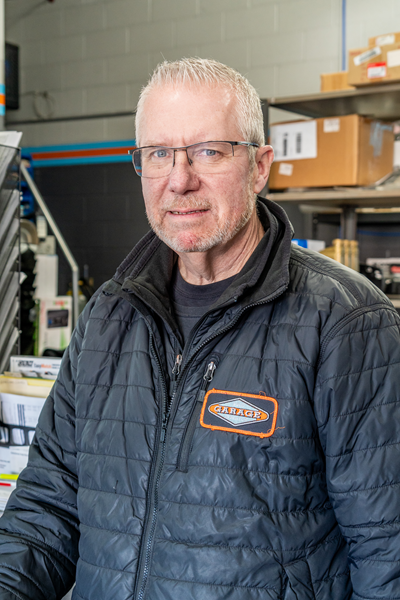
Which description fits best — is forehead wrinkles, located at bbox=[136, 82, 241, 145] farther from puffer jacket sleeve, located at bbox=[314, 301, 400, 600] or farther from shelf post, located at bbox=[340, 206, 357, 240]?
shelf post, located at bbox=[340, 206, 357, 240]

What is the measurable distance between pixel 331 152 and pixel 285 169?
26 centimetres

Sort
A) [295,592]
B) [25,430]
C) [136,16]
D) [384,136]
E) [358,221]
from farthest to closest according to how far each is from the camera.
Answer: [136,16] → [358,221] → [384,136] → [25,430] → [295,592]

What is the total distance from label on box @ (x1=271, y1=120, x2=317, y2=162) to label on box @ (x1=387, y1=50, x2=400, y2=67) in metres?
0.45

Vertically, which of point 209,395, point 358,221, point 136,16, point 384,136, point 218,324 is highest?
point 136,16

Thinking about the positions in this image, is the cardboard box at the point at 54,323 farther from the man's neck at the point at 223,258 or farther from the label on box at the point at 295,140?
the man's neck at the point at 223,258

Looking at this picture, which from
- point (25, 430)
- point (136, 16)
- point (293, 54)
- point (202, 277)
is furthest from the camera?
point (136, 16)

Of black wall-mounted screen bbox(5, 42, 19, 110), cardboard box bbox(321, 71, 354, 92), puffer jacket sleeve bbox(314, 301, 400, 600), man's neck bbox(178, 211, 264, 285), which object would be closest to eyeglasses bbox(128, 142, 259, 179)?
man's neck bbox(178, 211, 264, 285)

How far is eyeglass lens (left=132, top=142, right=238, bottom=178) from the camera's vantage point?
114 cm

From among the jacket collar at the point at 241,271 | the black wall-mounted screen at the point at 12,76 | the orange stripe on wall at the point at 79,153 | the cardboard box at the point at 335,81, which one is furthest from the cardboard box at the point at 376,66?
the black wall-mounted screen at the point at 12,76

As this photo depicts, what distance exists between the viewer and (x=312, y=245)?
11.3 ft

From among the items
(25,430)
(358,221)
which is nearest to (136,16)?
(358,221)

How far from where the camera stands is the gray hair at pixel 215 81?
114cm

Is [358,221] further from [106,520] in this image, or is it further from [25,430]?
[106,520]

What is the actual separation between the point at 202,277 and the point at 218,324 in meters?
0.20
